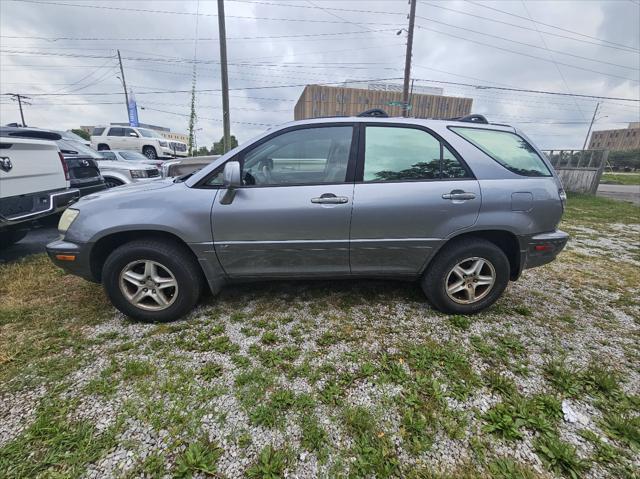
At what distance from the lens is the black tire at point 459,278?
2.58 metres

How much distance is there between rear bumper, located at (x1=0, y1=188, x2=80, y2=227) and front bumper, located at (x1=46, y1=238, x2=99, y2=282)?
1.51 m

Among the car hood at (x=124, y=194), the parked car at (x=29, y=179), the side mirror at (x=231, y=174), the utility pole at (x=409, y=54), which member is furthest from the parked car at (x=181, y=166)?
the utility pole at (x=409, y=54)

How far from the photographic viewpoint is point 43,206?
3.72 m

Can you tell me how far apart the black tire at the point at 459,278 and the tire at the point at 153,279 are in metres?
2.11

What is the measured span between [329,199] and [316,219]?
0.20 metres

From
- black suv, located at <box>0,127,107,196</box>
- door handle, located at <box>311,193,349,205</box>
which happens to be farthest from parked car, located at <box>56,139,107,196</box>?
door handle, located at <box>311,193,349,205</box>

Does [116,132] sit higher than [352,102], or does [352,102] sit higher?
[352,102]

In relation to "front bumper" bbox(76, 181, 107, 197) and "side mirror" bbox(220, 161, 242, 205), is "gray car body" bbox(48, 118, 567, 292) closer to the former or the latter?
"side mirror" bbox(220, 161, 242, 205)

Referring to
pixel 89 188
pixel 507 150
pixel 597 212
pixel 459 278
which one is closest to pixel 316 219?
pixel 459 278

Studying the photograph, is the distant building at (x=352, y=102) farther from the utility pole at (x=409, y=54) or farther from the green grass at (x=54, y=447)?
the green grass at (x=54, y=447)

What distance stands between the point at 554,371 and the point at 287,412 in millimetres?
1870

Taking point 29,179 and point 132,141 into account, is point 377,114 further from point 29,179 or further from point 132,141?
point 132,141

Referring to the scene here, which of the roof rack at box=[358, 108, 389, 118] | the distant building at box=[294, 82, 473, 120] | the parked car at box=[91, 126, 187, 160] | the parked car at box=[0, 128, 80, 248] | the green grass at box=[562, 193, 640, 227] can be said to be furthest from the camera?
the distant building at box=[294, 82, 473, 120]

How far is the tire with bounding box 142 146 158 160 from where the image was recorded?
1582 centimetres
